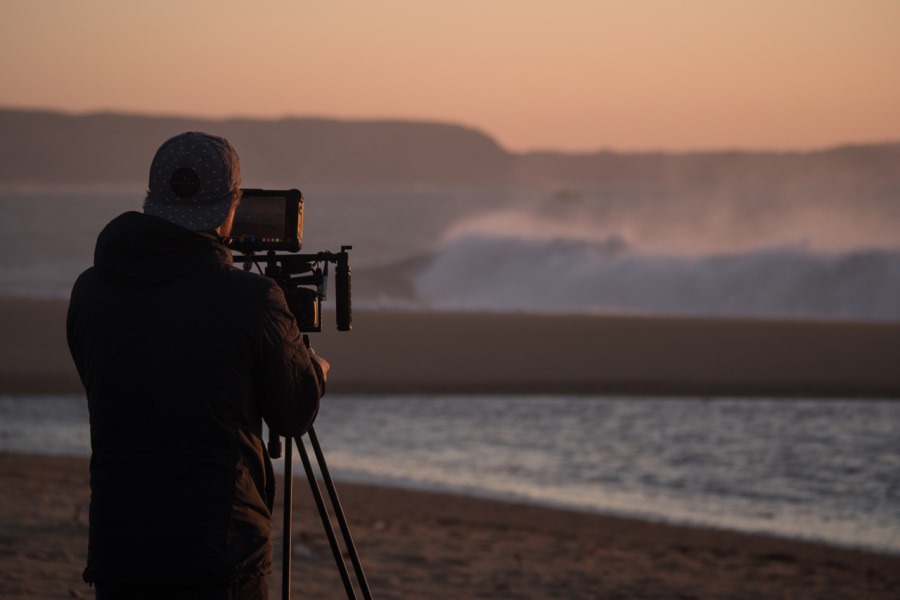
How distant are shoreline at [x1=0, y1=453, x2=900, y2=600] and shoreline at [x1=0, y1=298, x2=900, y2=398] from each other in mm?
6732

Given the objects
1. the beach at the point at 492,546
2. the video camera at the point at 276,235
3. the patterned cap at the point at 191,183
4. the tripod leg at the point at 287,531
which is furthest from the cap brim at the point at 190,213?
the beach at the point at 492,546

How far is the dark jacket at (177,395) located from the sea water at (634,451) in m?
5.78

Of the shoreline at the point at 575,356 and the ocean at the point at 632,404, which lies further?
the shoreline at the point at 575,356

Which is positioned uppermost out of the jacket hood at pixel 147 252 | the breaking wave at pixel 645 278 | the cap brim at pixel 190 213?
the breaking wave at pixel 645 278

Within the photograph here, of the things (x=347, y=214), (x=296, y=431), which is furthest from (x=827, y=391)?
(x=347, y=214)

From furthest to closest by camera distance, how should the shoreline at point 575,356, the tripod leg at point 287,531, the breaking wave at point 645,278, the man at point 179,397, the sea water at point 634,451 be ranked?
1. the breaking wave at point 645,278
2. the shoreline at point 575,356
3. the sea water at point 634,451
4. the tripod leg at point 287,531
5. the man at point 179,397

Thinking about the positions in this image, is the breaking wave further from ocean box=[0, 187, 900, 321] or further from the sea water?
the sea water

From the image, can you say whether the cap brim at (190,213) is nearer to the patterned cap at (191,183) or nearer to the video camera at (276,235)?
the patterned cap at (191,183)

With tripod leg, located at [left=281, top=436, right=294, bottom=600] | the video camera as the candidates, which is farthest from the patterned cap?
tripod leg, located at [left=281, top=436, right=294, bottom=600]

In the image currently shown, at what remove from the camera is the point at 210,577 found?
7.64 feet

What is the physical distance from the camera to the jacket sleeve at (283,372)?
235 centimetres

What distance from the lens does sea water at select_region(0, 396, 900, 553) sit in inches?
331

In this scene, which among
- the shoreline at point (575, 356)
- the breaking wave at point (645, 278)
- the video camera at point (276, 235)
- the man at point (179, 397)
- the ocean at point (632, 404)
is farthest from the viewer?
the breaking wave at point (645, 278)

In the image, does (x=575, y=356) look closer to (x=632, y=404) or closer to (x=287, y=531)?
(x=632, y=404)
